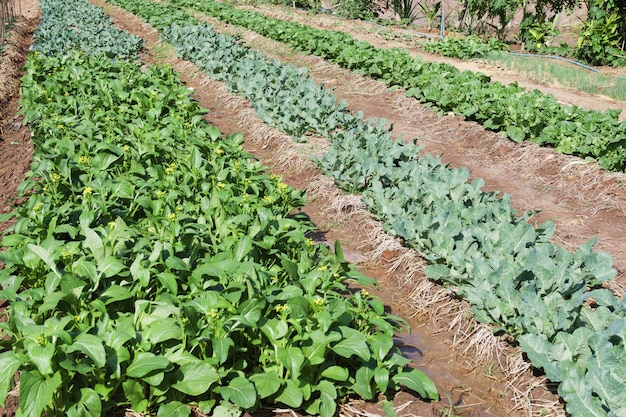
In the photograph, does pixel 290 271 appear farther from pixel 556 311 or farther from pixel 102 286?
pixel 556 311

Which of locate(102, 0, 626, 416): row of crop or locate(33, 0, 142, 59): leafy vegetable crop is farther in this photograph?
locate(33, 0, 142, 59): leafy vegetable crop

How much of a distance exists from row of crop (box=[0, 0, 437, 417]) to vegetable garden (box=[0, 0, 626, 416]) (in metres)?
0.01

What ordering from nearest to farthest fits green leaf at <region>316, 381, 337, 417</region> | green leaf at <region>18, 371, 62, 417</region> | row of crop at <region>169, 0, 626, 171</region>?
green leaf at <region>18, 371, 62, 417</region>, green leaf at <region>316, 381, 337, 417</region>, row of crop at <region>169, 0, 626, 171</region>

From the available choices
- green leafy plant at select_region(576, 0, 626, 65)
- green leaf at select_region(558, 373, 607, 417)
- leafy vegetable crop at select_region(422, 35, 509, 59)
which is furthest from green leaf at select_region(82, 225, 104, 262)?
green leafy plant at select_region(576, 0, 626, 65)

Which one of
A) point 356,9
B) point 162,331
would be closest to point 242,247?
point 162,331

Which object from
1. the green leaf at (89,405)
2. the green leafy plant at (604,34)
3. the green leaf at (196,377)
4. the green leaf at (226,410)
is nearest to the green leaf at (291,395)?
the green leaf at (226,410)

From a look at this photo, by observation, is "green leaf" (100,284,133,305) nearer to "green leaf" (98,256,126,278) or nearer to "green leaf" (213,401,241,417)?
"green leaf" (98,256,126,278)

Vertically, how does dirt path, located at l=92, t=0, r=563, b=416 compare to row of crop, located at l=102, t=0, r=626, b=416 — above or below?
below

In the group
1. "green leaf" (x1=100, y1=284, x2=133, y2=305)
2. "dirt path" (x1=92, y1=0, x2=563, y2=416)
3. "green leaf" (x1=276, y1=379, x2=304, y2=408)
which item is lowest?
"dirt path" (x1=92, y1=0, x2=563, y2=416)

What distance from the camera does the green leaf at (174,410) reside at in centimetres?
268

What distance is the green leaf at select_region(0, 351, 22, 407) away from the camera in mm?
2453

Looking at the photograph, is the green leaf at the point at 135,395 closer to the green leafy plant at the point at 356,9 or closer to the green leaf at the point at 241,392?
the green leaf at the point at 241,392

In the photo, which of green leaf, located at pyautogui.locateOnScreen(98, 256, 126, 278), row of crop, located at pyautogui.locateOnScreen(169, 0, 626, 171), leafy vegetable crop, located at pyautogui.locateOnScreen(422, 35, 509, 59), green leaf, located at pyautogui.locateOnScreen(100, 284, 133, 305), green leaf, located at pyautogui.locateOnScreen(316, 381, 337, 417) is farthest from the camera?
leafy vegetable crop, located at pyautogui.locateOnScreen(422, 35, 509, 59)

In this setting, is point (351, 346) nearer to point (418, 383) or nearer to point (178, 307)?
point (418, 383)
